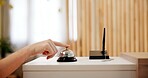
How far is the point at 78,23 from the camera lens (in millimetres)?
3855

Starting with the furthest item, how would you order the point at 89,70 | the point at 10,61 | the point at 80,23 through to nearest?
the point at 80,23 → the point at 89,70 → the point at 10,61

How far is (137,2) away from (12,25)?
210 centimetres

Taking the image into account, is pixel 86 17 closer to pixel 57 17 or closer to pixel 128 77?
pixel 57 17

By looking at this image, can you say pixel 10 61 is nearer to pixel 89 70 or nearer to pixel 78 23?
pixel 89 70

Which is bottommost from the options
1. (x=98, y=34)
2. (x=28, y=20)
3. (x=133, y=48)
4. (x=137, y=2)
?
(x=133, y=48)

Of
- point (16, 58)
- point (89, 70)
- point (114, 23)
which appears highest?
point (114, 23)

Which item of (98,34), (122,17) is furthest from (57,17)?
(122,17)

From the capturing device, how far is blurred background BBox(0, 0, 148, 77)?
385 centimetres

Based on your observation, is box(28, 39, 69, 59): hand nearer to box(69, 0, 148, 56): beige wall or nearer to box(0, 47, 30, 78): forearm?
box(0, 47, 30, 78): forearm

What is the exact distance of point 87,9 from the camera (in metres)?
3.86

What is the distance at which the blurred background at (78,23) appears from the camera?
385 centimetres

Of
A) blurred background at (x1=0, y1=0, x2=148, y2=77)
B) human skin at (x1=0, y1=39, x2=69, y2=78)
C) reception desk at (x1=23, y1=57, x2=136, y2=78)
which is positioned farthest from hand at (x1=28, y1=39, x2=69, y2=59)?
blurred background at (x1=0, y1=0, x2=148, y2=77)

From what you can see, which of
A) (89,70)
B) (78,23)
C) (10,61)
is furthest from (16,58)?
(78,23)

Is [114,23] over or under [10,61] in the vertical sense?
over
